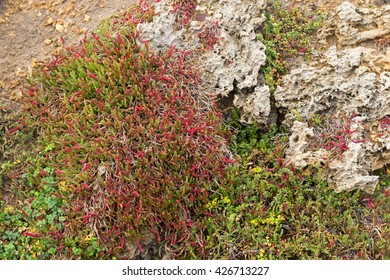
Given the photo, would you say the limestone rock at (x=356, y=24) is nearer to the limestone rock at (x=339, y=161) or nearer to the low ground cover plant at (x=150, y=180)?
the limestone rock at (x=339, y=161)

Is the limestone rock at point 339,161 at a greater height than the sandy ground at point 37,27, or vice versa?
the sandy ground at point 37,27

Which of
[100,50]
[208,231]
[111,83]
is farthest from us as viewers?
[100,50]

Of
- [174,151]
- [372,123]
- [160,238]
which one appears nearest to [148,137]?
[174,151]

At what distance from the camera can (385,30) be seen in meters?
6.57

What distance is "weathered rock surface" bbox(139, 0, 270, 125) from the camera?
20.1 ft

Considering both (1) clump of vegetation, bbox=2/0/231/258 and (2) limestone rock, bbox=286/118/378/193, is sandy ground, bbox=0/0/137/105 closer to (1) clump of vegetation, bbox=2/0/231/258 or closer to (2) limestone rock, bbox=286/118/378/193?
(1) clump of vegetation, bbox=2/0/231/258

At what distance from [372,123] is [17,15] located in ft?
19.0

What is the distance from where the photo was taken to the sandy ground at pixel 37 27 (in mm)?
6516

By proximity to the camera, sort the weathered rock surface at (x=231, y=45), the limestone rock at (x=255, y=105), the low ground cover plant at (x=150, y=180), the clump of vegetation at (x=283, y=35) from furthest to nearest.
Result: the clump of vegetation at (x=283, y=35) < the weathered rock surface at (x=231, y=45) < the limestone rock at (x=255, y=105) < the low ground cover plant at (x=150, y=180)

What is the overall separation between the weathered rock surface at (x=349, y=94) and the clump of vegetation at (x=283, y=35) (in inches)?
9.2

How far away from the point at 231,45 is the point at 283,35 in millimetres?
999

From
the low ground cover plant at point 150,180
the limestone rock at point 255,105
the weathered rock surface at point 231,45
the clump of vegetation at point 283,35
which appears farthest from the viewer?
the clump of vegetation at point 283,35

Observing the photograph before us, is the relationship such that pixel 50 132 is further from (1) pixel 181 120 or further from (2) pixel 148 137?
(1) pixel 181 120

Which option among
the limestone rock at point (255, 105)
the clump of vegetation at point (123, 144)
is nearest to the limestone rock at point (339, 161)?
the limestone rock at point (255, 105)
